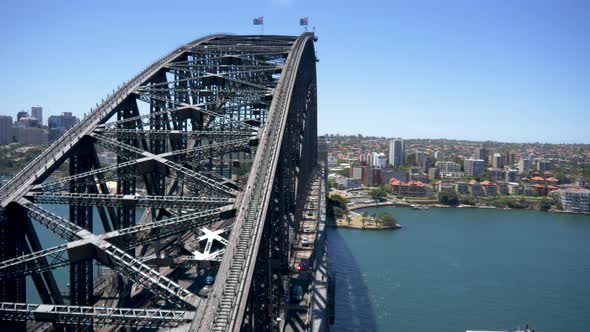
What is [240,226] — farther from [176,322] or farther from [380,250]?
[380,250]

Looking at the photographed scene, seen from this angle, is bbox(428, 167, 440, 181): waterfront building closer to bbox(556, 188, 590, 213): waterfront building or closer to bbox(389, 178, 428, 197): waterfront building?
bbox(389, 178, 428, 197): waterfront building

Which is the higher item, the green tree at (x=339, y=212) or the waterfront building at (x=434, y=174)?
the waterfront building at (x=434, y=174)

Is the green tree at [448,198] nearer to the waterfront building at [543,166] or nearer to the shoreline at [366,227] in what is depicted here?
the shoreline at [366,227]

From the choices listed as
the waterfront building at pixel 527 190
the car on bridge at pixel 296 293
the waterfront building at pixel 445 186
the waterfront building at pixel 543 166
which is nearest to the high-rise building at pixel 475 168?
the waterfront building at pixel 543 166

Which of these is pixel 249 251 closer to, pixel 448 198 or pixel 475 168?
pixel 448 198

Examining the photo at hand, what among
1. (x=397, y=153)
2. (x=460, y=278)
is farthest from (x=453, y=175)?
(x=460, y=278)
